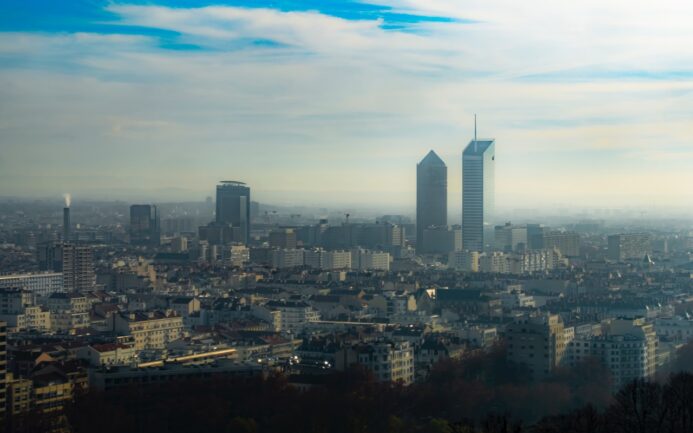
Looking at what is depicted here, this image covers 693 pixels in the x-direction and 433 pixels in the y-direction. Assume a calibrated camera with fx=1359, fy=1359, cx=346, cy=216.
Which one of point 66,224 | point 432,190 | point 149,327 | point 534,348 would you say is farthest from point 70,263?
point 432,190

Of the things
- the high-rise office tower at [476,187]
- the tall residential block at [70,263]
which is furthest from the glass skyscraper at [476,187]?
the tall residential block at [70,263]

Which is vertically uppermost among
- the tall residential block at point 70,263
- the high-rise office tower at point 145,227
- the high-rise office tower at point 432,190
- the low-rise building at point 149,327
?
the high-rise office tower at point 432,190

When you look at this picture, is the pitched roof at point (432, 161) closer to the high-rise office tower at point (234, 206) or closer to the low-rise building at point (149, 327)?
the high-rise office tower at point (234, 206)

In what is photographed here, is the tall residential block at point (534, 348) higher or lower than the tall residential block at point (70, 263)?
lower

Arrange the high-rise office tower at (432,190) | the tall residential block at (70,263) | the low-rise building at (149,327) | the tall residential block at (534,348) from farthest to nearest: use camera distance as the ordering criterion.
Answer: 1. the high-rise office tower at (432,190)
2. the tall residential block at (70,263)
3. the low-rise building at (149,327)
4. the tall residential block at (534,348)

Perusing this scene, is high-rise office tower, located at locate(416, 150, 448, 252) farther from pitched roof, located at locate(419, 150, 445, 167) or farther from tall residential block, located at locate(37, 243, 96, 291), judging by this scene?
tall residential block, located at locate(37, 243, 96, 291)

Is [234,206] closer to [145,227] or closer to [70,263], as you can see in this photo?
[145,227]

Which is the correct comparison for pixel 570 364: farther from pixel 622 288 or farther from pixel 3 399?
pixel 622 288
